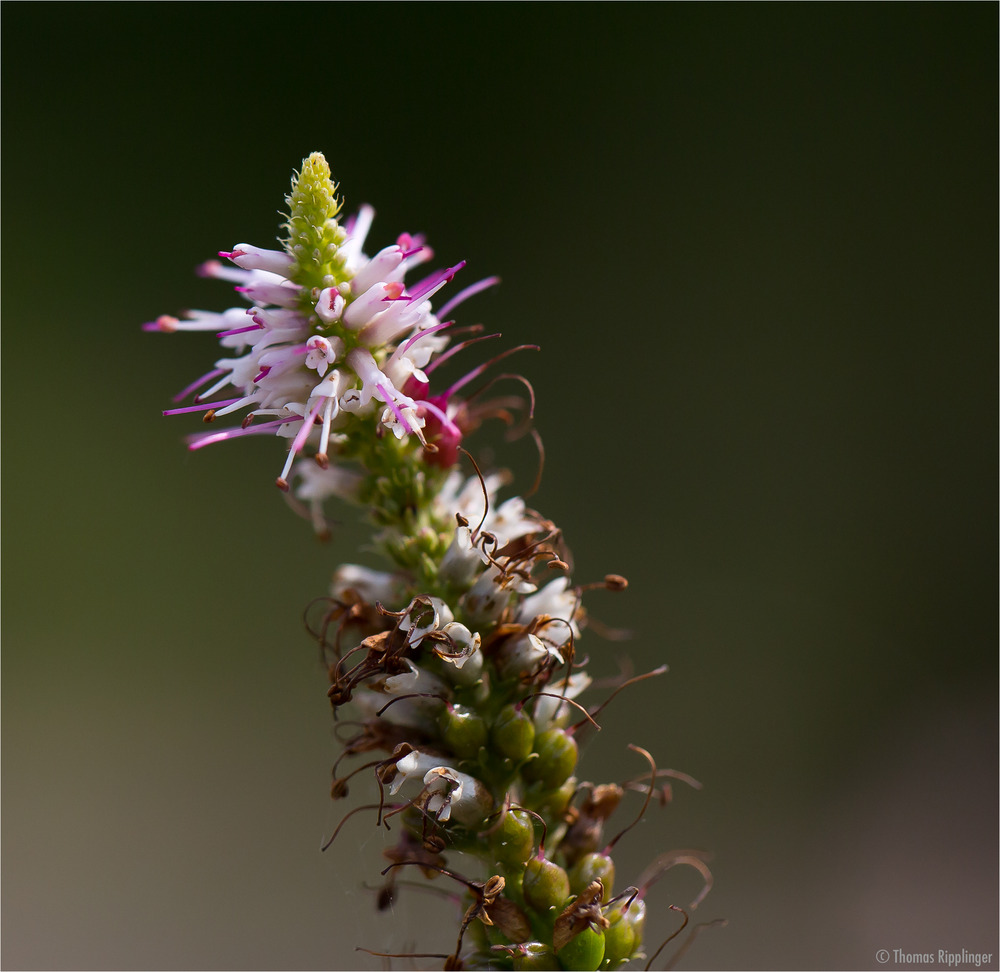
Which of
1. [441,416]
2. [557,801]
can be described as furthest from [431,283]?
[557,801]

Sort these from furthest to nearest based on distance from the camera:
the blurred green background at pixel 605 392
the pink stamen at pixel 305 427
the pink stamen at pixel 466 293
A: the blurred green background at pixel 605 392 < the pink stamen at pixel 466 293 < the pink stamen at pixel 305 427

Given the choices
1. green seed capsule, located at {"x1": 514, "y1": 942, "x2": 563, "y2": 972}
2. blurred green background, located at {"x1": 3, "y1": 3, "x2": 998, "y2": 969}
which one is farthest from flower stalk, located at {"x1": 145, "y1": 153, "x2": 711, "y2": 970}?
blurred green background, located at {"x1": 3, "y1": 3, "x2": 998, "y2": 969}

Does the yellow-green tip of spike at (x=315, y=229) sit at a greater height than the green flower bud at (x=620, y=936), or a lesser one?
greater

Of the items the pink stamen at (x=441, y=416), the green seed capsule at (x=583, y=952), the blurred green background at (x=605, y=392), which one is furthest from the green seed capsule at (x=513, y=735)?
the blurred green background at (x=605, y=392)

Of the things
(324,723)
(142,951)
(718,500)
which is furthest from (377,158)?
(142,951)

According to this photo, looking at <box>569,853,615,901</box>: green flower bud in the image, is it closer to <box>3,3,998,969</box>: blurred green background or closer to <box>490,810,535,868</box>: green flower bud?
<box>490,810,535,868</box>: green flower bud

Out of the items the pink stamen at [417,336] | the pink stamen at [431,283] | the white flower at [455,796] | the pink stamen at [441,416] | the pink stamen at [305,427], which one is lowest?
the white flower at [455,796]

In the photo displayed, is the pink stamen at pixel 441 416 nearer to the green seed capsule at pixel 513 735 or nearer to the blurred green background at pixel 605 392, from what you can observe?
the green seed capsule at pixel 513 735
